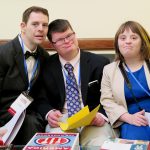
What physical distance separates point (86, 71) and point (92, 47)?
0.48m

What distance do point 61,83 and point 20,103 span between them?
0.29 m

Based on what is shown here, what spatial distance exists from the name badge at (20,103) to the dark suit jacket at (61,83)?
0.10m

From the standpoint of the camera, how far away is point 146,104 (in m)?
1.70

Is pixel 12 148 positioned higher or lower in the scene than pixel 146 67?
lower

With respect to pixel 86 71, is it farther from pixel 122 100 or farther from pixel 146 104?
pixel 146 104

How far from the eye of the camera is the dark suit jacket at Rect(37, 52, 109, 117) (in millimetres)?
1877

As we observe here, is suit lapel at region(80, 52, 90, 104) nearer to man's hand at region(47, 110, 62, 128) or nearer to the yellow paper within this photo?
man's hand at region(47, 110, 62, 128)

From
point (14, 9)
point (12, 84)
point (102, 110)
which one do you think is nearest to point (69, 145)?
point (102, 110)

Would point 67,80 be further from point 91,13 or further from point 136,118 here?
point 91,13

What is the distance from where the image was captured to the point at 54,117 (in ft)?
5.84

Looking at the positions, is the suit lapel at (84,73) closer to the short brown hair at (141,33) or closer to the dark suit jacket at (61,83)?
the dark suit jacket at (61,83)

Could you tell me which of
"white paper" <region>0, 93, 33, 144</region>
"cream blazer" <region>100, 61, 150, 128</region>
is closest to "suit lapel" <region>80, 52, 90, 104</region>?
"cream blazer" <region>100, 61, 150, 128</region>

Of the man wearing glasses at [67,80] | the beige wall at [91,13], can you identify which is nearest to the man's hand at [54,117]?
the man wearing glasses at [67,80]

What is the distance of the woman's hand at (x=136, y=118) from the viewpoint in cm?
163
